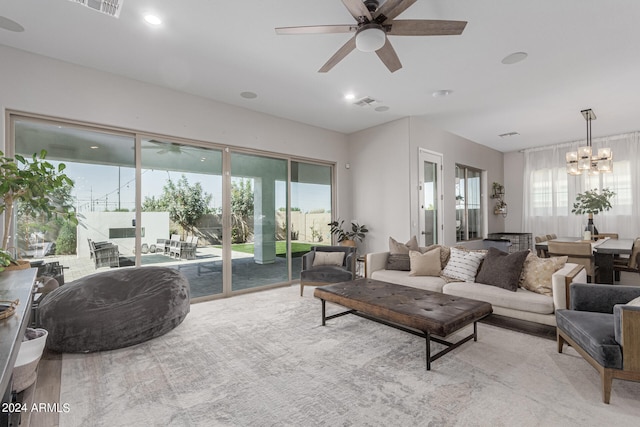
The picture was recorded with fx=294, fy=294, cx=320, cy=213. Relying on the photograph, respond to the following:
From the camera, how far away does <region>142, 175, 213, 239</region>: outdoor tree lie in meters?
4.26

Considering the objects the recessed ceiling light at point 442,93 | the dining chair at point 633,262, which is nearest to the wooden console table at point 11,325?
the recessed ceiling light at point 442,93

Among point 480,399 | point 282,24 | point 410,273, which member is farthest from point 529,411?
point 282,24

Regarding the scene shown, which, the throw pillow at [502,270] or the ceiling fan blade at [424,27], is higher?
the ceiling fan blade at [424,27]

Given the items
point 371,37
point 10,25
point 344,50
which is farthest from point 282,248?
point 10,25

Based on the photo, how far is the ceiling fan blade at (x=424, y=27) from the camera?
2.17 meters

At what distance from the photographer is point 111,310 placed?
2697 millimetres

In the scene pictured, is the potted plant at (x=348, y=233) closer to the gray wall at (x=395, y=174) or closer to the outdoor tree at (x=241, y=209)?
the gray wall at (x=395, y=174)

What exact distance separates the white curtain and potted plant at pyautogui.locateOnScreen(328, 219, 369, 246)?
495cm

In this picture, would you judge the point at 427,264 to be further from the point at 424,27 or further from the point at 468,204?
the point at 468,204

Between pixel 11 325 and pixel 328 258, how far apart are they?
3826mm

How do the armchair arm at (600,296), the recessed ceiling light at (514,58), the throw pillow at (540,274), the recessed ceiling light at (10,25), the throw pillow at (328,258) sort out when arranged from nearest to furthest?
the armchair arm at (600,296)
the recessed ceiling light at (10,25)
the throw pillow at (540,274)
the recessed ceiling light at (514,58)
the throw pillow at (328,258)

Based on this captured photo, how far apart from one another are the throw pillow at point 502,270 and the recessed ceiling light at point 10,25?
18.1 feet

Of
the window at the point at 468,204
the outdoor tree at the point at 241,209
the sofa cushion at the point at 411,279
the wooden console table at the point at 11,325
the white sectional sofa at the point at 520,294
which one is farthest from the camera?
the window at the point at 468,204

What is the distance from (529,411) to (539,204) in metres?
7.41
